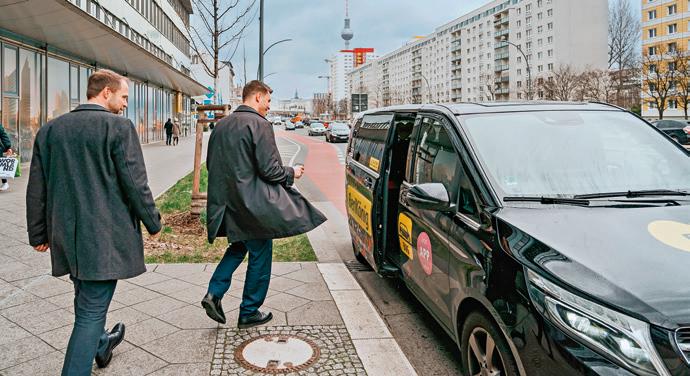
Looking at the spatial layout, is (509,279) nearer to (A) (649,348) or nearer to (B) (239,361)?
(A) (649,348)

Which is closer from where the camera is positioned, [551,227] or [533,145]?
[551,227]

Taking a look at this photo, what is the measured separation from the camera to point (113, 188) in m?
3.08

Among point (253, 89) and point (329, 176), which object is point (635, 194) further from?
point (329, 176)

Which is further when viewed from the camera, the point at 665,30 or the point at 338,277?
the point at 665,30

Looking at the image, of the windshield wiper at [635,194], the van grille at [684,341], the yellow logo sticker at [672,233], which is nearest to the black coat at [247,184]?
the windshield wiper at [635,194]

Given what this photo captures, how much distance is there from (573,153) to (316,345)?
7.07 ft

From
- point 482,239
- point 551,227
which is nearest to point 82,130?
point 482,239

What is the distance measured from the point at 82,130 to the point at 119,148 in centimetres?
21

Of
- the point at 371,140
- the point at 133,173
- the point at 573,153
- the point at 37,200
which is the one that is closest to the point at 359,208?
Answer: the point at 371,140

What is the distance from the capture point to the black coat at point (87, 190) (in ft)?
9.90

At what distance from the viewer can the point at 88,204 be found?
3.03m

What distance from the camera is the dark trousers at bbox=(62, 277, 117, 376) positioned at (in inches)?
120

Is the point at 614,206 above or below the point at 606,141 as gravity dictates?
below

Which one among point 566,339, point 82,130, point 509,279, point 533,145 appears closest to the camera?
point 566,339
